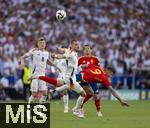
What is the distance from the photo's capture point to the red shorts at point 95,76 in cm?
2431

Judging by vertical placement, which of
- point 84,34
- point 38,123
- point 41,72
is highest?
point 84,34

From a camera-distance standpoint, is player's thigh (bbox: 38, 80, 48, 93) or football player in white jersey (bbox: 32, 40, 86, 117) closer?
football player in white jersey (bbox: 32, 40, 86, 117)

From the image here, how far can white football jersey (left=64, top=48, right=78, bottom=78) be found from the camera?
24.2 metres

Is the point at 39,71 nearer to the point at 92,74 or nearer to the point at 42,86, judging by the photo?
the point at 42,86

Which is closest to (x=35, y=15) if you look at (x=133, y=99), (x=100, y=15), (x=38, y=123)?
(x=100, y=15)

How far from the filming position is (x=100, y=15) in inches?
1736

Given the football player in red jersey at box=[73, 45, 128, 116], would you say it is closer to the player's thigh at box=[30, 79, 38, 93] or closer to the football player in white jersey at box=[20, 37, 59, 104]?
the football player in white jersey at box=[20, 37, 59, 104]

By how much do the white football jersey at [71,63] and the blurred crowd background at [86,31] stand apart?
12779 millimetres

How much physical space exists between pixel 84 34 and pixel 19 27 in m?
3.87

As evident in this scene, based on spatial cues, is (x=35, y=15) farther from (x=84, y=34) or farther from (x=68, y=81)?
(x=68, y=81)

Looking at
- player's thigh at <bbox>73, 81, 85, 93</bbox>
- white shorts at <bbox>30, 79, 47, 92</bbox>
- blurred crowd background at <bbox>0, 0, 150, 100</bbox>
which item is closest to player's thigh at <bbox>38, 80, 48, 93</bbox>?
white shorts at <bbox>30, 79, 47, 92</bbox>
